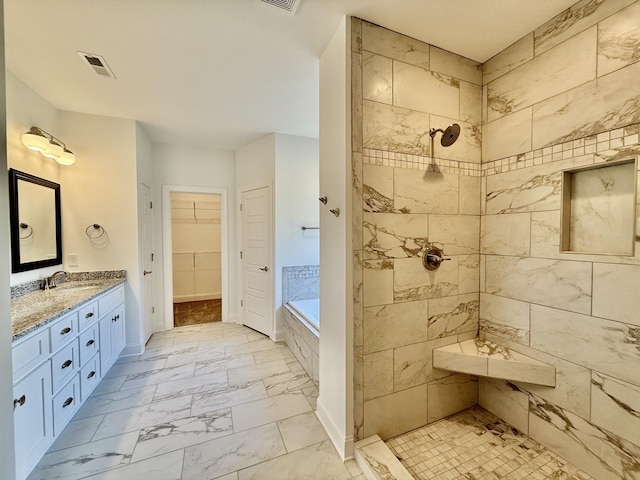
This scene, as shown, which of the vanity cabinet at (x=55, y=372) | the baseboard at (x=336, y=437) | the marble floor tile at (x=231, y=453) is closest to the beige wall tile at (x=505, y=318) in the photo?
the baseboard at (x=336, y=437)

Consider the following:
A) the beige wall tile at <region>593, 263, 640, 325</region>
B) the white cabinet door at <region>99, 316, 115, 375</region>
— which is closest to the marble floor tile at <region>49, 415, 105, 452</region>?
the white cabinet door at <region>99, 316, 115, 375</region>

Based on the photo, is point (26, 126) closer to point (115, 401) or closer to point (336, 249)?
point (115, 401)

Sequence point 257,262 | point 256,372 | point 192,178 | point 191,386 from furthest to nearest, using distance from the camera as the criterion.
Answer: point 192,178 → point 257,262 → point 256,372 → point 191,386

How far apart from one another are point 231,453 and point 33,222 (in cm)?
250

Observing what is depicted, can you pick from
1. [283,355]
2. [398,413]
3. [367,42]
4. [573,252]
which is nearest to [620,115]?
[573,252]

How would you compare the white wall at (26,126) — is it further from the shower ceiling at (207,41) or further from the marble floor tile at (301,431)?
the marble floor tile at (301,431)

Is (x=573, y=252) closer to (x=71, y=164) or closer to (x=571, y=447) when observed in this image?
(x=571, y=447)

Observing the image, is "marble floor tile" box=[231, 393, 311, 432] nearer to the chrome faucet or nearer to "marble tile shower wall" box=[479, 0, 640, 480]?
"marble tile shower wall" box=[479, 0, 640, 480]

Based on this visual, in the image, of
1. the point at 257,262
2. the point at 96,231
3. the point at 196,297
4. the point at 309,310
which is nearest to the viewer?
the point at 96,231

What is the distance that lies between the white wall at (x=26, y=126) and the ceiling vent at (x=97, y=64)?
648 millimetres

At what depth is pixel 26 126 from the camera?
2.17 m

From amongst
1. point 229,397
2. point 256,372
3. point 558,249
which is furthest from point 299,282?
point 558,249

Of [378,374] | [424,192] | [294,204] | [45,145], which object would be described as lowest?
[378,374]

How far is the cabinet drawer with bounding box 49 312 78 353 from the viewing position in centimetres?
165
